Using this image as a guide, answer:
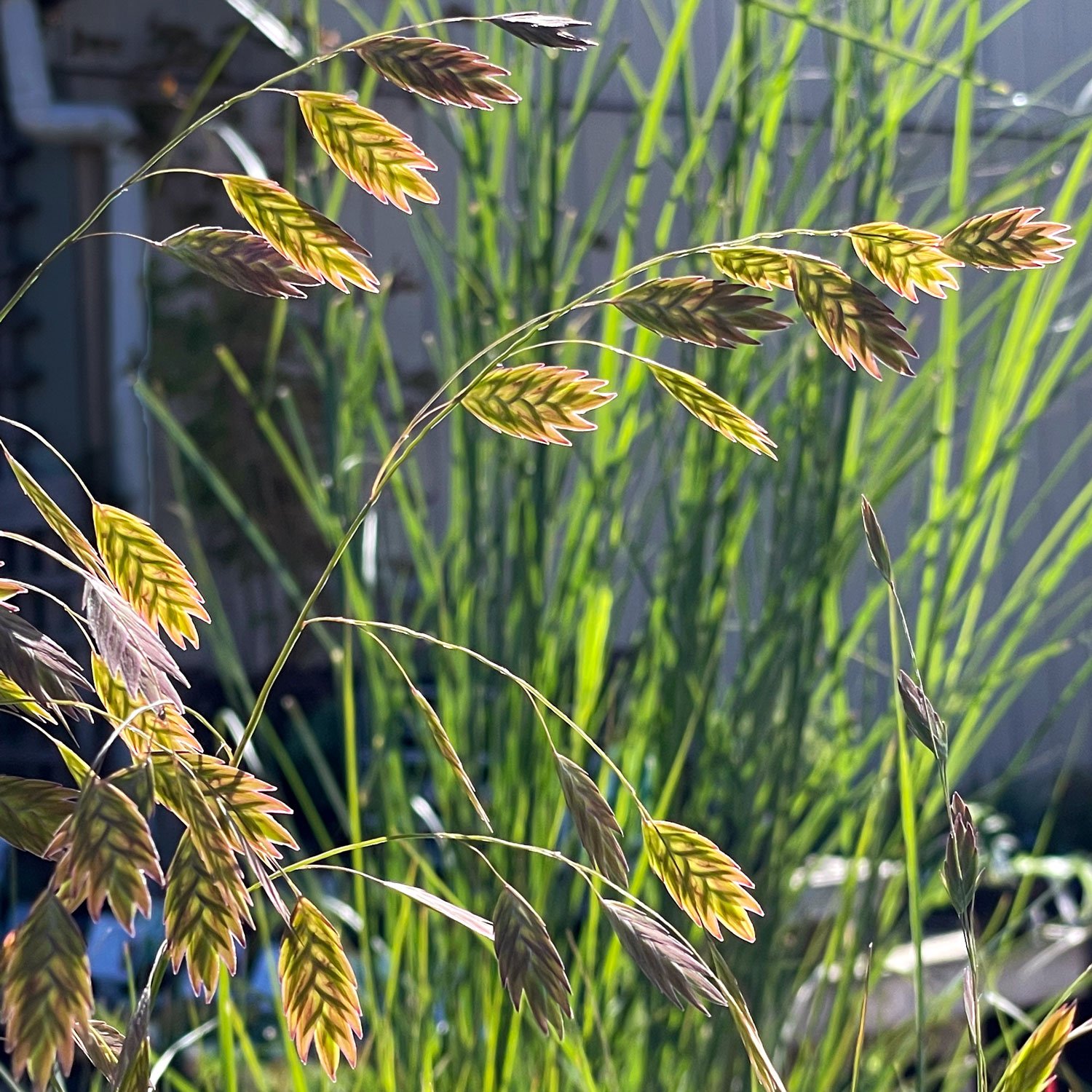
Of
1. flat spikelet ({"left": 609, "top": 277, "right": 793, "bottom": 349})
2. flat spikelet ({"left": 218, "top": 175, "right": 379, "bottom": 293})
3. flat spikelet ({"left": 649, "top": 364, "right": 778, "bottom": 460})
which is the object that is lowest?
flat spikelet ({"left": 649, "top": 364, "right": 778, "bottom": 460})

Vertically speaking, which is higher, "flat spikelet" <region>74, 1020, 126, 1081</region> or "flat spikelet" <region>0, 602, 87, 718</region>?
"flat spikelet" <region>0, 602, 87, 718</region>

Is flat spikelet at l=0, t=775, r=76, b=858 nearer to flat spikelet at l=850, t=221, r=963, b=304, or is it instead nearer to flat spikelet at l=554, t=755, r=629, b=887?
flat spikelet at l=554, t=755, r=629, b=887

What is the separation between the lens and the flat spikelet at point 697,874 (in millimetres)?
381

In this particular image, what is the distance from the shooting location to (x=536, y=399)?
38 cm

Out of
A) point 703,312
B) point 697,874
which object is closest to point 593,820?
point 697,874

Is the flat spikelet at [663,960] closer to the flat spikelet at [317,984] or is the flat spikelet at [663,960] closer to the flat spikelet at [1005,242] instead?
the flat spikelet at [317,984]

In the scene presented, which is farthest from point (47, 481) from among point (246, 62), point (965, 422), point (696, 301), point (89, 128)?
point (696, 301)

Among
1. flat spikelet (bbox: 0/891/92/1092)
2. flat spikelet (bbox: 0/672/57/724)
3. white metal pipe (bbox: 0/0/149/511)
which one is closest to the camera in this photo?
flat spikelet (bbox: 0/891/92/1092)

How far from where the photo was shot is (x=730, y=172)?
92cm

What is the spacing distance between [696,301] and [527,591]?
539mm

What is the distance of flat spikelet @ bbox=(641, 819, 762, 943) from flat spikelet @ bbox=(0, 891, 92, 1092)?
0.16 metres

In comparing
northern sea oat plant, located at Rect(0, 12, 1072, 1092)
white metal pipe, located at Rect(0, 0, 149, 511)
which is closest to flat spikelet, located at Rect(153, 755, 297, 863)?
northern sea oat plant, located at Rect(0, 12, 1072, 1092)

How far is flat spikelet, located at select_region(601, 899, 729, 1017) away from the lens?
334mm

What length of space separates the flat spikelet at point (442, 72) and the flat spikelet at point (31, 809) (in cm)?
22
